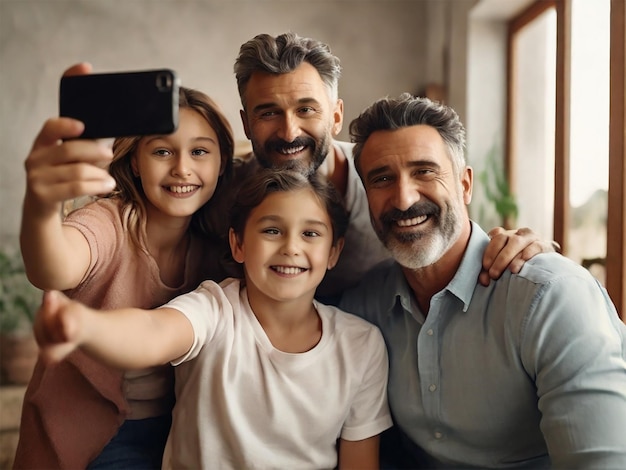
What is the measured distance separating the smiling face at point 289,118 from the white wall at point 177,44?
1788 millimetres

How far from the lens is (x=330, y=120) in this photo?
1.64 meters

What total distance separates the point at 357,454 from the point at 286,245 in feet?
1.56

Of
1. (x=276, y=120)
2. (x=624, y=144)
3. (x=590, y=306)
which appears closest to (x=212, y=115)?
(x=276, y=120)

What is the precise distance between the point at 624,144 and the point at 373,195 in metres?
0.91

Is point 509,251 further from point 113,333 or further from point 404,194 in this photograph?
point 113,333

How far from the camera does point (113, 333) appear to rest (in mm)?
923

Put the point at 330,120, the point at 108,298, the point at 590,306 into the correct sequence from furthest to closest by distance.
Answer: the point at 330,120 < the point at 108,298 < the point at 590,306

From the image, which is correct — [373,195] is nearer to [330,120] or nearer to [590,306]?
[330,120]

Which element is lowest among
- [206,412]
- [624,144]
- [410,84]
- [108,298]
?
[206,412]

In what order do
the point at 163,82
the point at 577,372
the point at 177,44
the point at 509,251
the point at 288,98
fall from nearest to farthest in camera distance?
the point at 163,82
the point at 577,372
the point at 509,251
the point at 288,98
the point at 177,44

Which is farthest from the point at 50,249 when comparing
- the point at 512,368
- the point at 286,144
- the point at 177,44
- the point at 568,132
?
the point at 177,44

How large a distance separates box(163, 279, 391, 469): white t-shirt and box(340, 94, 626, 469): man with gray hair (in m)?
0.12

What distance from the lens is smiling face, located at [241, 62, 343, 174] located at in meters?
1.51

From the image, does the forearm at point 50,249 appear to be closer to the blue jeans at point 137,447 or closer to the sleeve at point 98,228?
the sleeve at point 98,228
